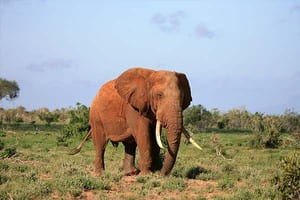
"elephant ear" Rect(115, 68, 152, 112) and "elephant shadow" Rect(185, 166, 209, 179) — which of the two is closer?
"elephant ear" Rect(115, 68, 152, 112)

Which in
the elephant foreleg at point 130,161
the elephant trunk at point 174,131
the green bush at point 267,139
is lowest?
the elephant foreleg at point 130,161

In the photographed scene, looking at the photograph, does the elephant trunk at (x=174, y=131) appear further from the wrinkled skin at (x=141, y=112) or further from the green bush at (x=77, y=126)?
the green bush at (x=77, y=126)

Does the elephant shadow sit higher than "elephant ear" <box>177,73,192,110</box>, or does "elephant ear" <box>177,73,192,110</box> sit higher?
"elephant ear" <box>177,73,192,110</box>

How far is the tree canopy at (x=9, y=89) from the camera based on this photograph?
65.4 meters

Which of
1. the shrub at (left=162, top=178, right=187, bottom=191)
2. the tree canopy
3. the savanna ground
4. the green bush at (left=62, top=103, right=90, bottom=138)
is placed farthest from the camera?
the tree canopy

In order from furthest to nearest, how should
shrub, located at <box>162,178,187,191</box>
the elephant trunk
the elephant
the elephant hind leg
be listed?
the elephant hind leg
the elephant
the elephant trunk
shrub, located at <box>162,178,187,191</box>

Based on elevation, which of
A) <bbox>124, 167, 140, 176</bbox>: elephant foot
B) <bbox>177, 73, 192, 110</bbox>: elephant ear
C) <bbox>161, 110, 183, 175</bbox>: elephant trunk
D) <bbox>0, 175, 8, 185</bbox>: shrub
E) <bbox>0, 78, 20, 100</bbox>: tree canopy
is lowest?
<bbox>0, 175, 8, 185</bbox>: shrub

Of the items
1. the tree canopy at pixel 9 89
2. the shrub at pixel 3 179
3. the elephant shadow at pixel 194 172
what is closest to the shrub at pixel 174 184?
the elephant shadow at pixel 194 172

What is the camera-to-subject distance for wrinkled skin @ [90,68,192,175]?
37.7 ft

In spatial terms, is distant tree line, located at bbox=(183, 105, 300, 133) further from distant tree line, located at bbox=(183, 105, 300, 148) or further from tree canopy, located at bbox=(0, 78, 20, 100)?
tree canopy, located at bbox=(0, 78, 20, 100)

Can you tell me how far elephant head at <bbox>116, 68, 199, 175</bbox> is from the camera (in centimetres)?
1136

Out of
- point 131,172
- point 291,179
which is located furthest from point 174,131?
point 291,179

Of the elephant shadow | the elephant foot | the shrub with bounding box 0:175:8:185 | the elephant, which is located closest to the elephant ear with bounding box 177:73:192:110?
the elephant

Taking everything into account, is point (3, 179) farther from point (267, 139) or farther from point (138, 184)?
point (267, 139)
